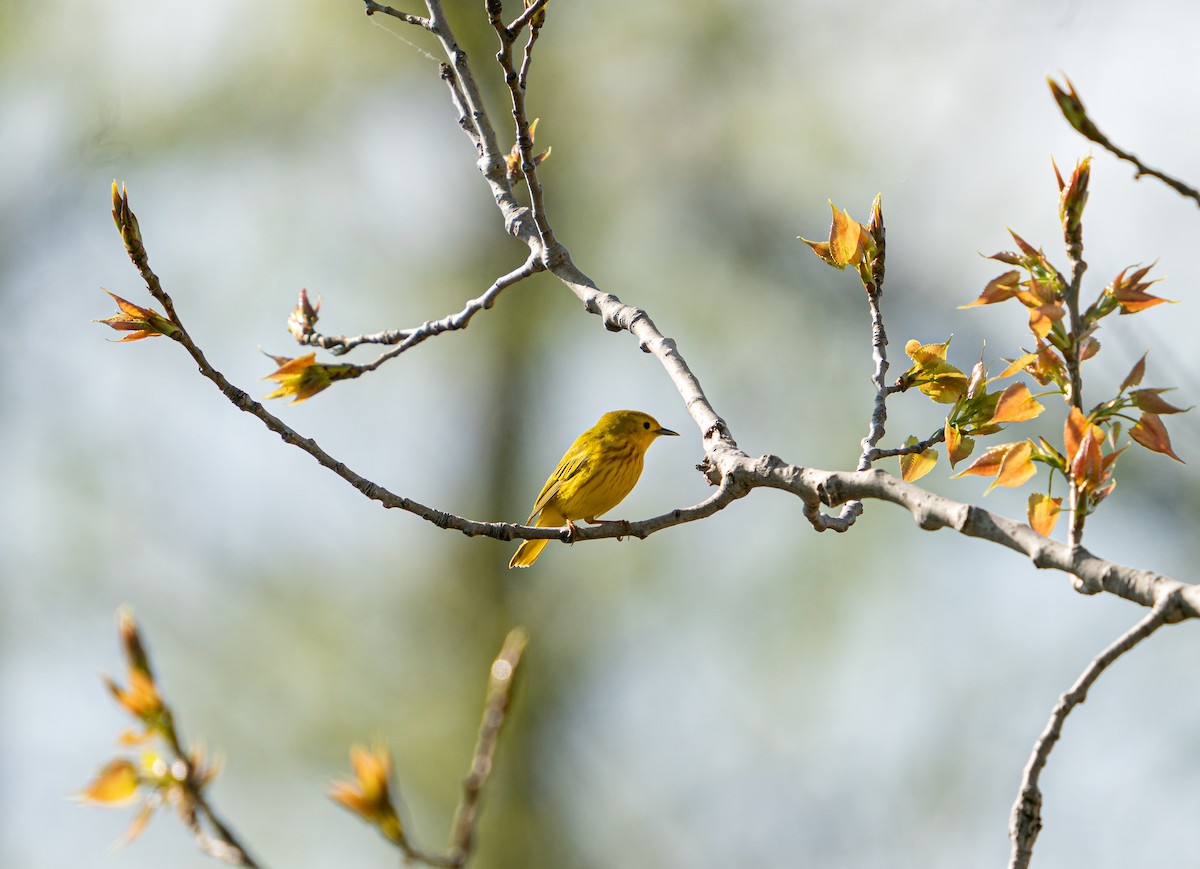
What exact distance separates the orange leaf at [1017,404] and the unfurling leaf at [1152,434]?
0.32ft

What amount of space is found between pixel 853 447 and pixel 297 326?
15.4 ft

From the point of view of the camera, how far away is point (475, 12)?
8.43 m

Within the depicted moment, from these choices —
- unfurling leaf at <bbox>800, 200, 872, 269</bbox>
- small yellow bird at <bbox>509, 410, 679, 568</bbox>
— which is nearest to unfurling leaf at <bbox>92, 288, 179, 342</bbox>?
unfurling leaf at <bbox>800, 200, 872, 269</bbox>

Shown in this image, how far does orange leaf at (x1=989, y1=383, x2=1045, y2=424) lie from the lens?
1.10 meters

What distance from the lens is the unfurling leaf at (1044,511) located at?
1.09 m

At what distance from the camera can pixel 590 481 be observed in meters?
2.71

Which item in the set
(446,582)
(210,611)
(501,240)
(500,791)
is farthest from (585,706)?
(501,240)

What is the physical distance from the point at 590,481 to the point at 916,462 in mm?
1323

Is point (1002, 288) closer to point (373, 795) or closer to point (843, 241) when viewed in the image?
point (843, 241)

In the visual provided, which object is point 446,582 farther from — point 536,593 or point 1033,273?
→ point 1033,273

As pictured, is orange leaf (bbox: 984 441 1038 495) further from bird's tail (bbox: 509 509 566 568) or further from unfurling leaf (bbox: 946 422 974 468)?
bird's tail (bbox: 509 509 566 568)

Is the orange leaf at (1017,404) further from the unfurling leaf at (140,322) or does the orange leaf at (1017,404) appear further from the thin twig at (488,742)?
the unfurling leaf at (140,322)

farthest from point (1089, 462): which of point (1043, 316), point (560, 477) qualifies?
point (560, 477)

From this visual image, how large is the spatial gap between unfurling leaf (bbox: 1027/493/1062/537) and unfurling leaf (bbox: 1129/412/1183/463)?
103 millimetres
